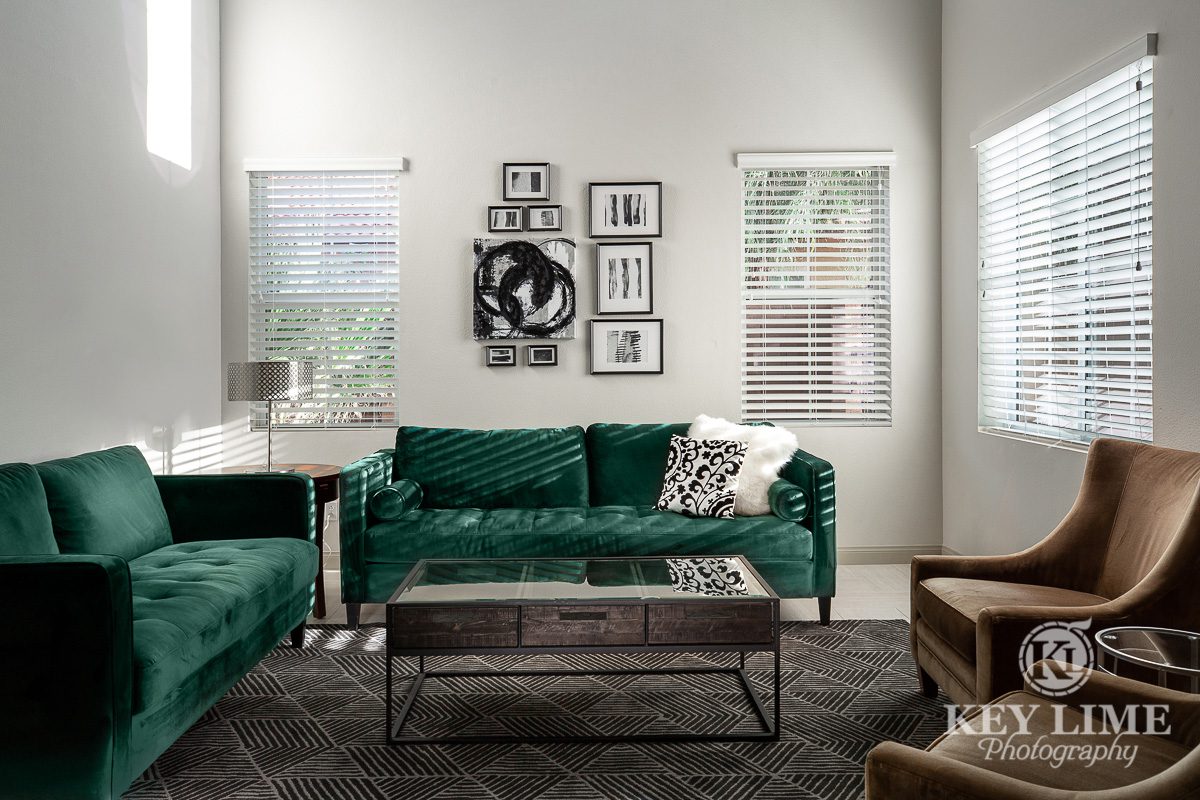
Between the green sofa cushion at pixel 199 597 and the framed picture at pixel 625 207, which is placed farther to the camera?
the framed picture at pixel 625 207

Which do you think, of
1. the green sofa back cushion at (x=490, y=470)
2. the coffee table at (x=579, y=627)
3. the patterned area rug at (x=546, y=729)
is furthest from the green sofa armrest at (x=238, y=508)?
the coffee table at (x=579, y=627)

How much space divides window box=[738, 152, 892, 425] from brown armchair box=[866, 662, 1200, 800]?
3135mm

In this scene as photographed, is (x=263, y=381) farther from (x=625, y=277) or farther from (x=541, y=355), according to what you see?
(x=625, y=277)

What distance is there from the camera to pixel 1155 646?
5.30 feet

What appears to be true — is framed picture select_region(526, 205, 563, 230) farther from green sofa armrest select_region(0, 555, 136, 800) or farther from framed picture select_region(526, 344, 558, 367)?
green sofa armrest select_region(0, 555, 136, 800)

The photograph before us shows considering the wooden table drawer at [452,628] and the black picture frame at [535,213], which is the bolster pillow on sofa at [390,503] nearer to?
the wooden table drawer at [452,628]

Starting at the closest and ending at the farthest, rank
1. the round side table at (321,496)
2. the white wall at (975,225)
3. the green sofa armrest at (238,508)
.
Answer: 1. the white wall at (975,225)
2. the green sofa armrest at (238,508)
3. the round side table at (321,496)

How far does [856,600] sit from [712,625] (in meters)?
1.87

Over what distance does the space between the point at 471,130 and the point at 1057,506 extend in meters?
3.59

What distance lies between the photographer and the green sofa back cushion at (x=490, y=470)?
4.27 meters

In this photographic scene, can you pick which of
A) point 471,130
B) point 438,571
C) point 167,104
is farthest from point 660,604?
point 167,104

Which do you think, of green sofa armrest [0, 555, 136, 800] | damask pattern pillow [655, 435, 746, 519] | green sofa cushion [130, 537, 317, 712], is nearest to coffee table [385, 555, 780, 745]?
green sofa cushion [130, 537, 317, 712]

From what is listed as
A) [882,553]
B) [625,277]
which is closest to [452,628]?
[625,277]

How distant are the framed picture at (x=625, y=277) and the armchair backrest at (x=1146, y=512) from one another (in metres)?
2.57
